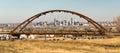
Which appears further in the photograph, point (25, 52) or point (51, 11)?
point (51, 11)

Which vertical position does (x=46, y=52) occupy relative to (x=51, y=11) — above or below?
below

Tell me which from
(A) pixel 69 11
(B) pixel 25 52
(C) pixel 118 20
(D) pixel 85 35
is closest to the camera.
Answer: (B) pixel 25 52

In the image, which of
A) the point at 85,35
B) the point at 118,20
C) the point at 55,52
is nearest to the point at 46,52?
the point at 55,52

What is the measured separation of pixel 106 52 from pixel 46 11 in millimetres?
56208

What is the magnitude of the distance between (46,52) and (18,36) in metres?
52.4

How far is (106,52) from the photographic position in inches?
1854

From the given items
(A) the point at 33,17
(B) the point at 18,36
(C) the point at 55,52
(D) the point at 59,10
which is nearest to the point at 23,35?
(B) the point at 18,36

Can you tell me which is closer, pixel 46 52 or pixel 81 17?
pixel 46 52

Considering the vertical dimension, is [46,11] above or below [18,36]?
above

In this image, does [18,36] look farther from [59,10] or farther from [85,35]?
[85,35]

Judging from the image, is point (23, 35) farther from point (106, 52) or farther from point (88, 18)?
point (106, 52)

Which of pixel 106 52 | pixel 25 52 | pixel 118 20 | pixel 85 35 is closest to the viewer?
pixel 25 52

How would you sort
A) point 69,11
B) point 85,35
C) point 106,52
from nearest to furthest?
point 106,52 < point 85,35 < point 69,11

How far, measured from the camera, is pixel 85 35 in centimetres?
9325
